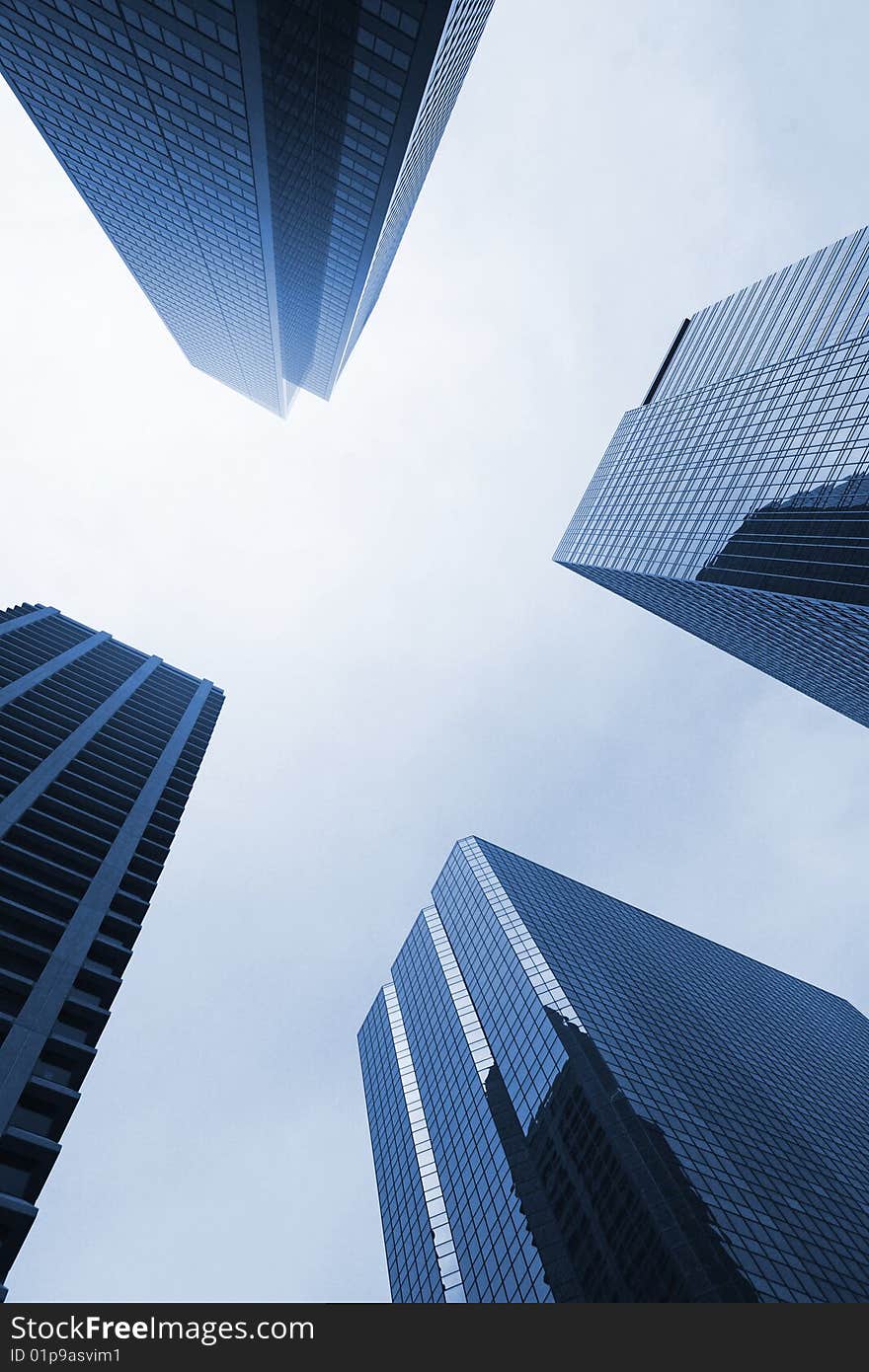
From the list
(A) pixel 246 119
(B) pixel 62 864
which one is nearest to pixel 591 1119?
(B) pixel 62 864

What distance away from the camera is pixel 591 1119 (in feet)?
232

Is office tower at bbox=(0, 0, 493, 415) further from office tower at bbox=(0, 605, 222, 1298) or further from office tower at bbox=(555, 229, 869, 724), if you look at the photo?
office tower at bbox=(555, 229, 869, 724)

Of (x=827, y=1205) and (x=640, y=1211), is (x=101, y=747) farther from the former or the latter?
(x=827, y=1205)

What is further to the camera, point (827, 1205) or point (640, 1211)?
point (827, 1205)

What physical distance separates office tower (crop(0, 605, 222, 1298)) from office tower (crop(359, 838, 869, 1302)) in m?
46.7

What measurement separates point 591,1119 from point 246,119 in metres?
89.6

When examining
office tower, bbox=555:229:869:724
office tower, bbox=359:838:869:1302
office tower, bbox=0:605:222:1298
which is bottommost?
office tower, bbox=359:838:869:1302

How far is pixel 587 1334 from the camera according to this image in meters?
20.6

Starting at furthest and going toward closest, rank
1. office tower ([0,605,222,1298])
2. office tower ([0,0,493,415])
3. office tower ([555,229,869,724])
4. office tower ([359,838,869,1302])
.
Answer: office tower ([555,229,869,724]), office tower ([359,838,869,1302]), office tower ([0,0,493,415]), office tower ([0,605,222,1298])

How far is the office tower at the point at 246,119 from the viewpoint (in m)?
51.2

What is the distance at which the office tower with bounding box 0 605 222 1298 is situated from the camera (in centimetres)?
2767

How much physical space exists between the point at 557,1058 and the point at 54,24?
96.3 metres

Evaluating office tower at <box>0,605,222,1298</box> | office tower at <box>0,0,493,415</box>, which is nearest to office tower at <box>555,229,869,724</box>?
office tower at <box>0,0,493,415</box>

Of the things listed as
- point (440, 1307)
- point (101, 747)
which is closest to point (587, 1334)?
point (440, 1307)
